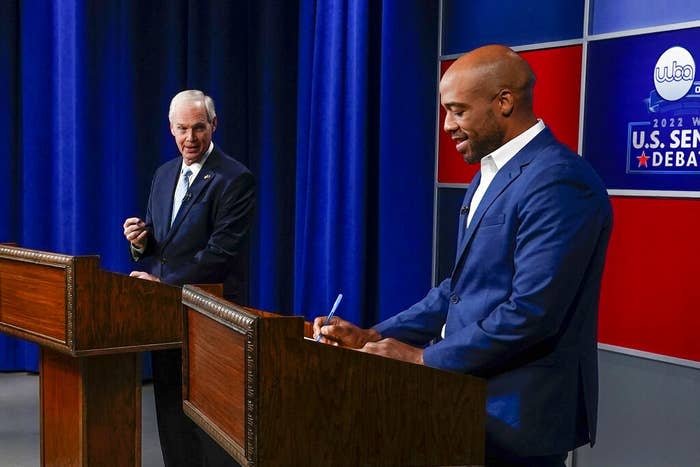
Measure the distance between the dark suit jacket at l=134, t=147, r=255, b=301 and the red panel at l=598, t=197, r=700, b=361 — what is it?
53.5 inches

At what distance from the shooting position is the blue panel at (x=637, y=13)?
3018 millimetres

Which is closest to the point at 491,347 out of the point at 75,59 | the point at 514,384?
the point at 514,384

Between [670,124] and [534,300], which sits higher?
[670,124]

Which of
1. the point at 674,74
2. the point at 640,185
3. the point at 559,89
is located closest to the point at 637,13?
the point at 674,74

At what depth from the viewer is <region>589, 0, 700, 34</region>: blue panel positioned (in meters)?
3.02

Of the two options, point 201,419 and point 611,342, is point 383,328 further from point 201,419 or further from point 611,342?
point 611,342

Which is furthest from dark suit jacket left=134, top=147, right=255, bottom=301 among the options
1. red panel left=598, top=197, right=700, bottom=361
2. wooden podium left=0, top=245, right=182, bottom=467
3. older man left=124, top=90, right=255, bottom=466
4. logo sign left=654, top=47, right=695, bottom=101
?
logo sign left=654, top=47, right=695, bottom=101

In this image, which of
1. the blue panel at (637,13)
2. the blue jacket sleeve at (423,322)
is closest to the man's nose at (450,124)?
the blue jacket sleeve at (423,322)

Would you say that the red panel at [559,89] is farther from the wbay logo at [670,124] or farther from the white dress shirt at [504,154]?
the white dress shirt at [504,154]

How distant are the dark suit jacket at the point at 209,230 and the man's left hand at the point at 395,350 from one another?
144 cm

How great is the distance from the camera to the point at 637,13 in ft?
10.4

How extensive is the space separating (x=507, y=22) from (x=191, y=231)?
163cm

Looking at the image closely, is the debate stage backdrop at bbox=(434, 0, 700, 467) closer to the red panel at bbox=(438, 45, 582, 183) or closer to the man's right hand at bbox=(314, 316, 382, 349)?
the red panel at bbox=(438, 45, 582, 183)

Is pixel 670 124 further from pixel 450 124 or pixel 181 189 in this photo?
pixel 181 189
